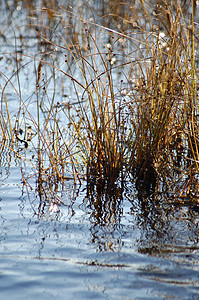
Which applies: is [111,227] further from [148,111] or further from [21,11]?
[21,11]

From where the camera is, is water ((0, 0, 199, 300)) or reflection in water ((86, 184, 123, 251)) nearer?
water ((0, 0, 199, 300))

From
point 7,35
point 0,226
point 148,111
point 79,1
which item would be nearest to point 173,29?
point 148,111

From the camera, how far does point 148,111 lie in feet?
11.0

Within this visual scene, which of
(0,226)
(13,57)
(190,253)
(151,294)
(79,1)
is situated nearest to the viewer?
(151,294)

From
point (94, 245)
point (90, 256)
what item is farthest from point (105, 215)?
point (90, 256)

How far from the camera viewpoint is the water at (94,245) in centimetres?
212

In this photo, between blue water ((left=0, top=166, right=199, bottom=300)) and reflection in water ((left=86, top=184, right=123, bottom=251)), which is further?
reflection in water ((left=86, top=184, right=123, bottom=251))

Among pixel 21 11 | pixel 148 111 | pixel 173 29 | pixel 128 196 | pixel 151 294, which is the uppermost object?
pixel 21 11

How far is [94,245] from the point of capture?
2.53 metres

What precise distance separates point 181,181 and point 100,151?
0.66m

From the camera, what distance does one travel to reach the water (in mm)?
2119

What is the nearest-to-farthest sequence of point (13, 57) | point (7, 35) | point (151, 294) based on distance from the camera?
point (151, 294), point (13, 57), point (7, 35)

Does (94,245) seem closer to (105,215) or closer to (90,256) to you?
(90,256)

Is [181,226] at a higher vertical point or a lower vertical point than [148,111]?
lower
